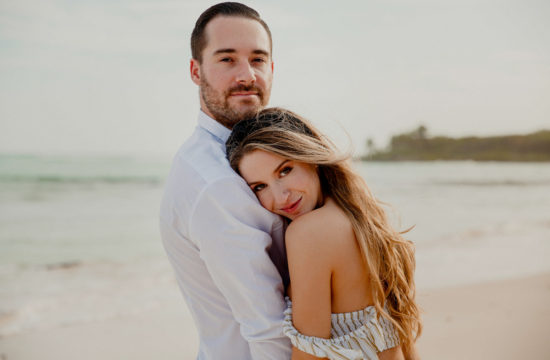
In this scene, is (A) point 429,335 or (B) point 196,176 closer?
(B) point 196,176

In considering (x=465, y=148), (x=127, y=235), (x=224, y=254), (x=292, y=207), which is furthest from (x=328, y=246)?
(x=465, y=148)

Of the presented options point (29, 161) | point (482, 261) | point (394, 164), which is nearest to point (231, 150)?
point (482, 261)

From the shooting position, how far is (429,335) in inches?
201

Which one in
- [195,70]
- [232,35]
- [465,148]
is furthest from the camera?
[465,148]

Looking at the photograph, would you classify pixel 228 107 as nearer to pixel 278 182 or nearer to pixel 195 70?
pixel 195 70

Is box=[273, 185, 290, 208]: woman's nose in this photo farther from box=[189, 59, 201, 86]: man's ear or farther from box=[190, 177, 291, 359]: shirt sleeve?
box=[189, 59, 201, 86]: man's ear

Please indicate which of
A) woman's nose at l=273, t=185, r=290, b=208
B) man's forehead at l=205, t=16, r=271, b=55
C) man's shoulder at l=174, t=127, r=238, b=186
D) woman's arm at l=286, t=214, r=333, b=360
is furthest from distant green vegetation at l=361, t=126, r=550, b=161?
woman's arm at l=286, t=214, r=333, b=360

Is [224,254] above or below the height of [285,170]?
below

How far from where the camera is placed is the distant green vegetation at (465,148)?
31938mm

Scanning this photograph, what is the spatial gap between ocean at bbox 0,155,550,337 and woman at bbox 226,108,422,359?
1.36ft

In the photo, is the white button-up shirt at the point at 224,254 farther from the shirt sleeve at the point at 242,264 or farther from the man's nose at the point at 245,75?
the man's nose at the point at 245,75

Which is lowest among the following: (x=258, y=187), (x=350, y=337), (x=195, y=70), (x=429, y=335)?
(x=429, y=335)

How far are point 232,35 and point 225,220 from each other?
3.61 ft

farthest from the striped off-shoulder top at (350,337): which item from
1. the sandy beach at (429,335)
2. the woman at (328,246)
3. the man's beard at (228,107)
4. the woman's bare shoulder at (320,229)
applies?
→ the sandy beach at (429,335)
